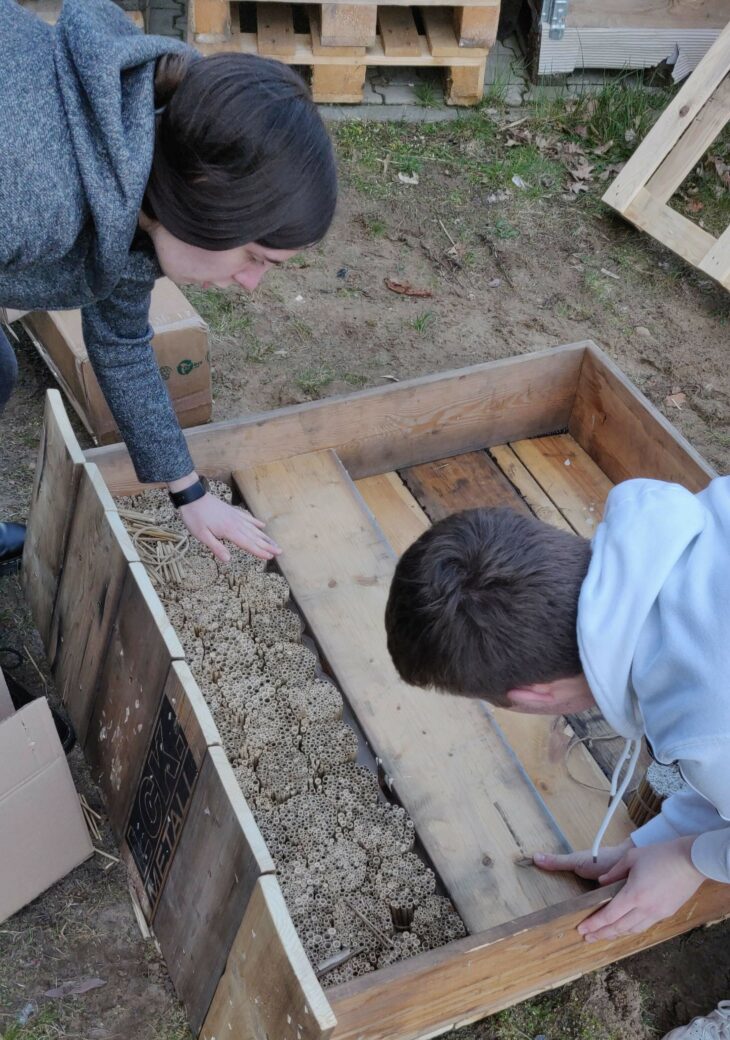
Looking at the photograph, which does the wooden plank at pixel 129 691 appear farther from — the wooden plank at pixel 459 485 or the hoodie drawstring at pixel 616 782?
the wooden plank at pixel 459 485

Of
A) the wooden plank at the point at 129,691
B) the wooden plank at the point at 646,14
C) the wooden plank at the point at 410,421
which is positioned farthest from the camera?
the wooden plank at the point at 646,14

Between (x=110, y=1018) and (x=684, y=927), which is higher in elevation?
(x=684, y=927)

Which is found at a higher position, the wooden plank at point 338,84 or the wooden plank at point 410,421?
the wooden plank at point 410,421

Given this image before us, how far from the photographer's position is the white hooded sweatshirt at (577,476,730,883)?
1473 millimetres

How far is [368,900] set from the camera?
2.09 metres

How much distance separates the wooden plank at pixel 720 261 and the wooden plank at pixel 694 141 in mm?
374

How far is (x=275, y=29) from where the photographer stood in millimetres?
4691

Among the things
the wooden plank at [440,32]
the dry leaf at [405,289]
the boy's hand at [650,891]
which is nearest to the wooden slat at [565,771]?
the boy's hand at [650,891]

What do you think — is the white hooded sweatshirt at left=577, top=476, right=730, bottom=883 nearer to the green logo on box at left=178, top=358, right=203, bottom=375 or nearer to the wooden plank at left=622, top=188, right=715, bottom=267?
the green logo on box at left=178, top=358, right=203, bottom=375

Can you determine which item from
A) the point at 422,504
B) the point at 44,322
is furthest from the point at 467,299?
the point at 44,322

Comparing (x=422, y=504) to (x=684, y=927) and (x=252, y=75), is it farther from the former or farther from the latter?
(x=252, y=75)

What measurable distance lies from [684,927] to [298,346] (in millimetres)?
2465

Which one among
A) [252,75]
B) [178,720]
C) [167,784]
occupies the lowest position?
[167,784]

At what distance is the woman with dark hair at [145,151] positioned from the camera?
1.48m
